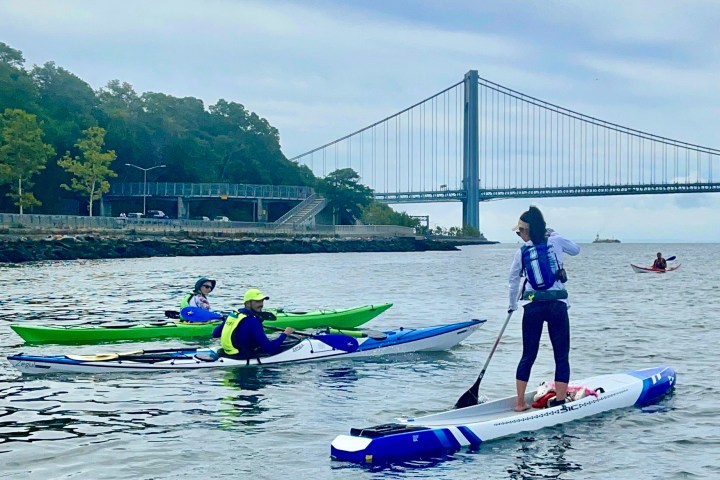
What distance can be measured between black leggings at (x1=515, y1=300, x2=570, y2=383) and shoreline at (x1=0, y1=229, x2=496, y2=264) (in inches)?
1775

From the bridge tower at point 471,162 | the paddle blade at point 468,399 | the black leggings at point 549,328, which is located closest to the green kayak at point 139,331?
the paddle blade at point 468,399

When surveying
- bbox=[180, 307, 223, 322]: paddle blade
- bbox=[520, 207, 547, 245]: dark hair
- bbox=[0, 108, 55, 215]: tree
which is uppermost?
bbox=[0, 108, 55, 215]: tree

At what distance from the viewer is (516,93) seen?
374 feet

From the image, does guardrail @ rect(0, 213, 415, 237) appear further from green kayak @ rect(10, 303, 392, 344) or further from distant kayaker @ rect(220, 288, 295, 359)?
distant kayaker @ rect(220, 288, 295, 359)

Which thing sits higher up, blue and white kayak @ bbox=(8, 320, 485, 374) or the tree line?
the tree line

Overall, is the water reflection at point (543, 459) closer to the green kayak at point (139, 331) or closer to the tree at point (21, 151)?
the green kayak at point (139, 331)

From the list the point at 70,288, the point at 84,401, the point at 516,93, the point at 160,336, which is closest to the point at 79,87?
the point at 516,93

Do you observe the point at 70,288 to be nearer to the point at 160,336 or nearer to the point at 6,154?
the point at 160,336

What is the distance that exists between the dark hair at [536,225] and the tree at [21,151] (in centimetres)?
6468

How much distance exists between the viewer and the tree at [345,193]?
98938mm

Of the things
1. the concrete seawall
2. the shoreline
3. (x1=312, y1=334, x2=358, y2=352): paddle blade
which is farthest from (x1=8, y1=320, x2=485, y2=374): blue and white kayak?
the concrete seawall

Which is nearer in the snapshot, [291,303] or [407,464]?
[407,464]

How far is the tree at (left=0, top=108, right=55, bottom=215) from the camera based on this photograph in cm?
6712

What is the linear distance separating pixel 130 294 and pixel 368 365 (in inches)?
650
